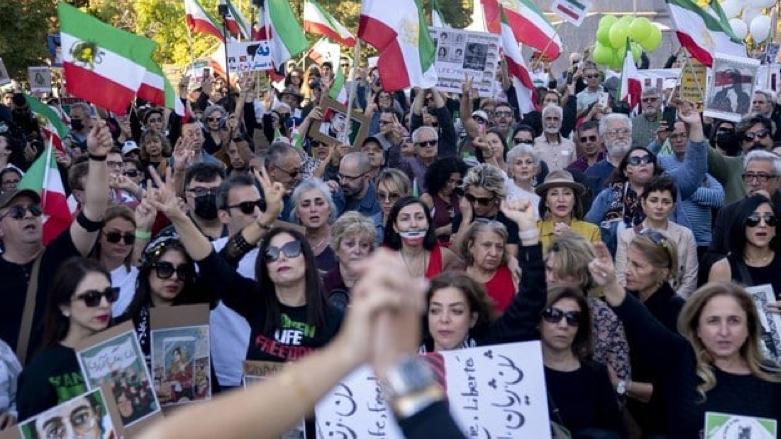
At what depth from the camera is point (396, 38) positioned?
35.4ft

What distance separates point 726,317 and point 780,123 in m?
9.81

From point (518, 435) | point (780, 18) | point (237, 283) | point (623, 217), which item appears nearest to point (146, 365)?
point (237, 283)

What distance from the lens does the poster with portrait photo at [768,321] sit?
5305mm

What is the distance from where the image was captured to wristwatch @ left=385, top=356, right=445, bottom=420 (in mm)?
1988

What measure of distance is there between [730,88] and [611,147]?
227 cm

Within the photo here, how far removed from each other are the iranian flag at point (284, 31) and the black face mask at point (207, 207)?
677cm

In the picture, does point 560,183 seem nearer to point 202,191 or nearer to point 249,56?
point 202,191

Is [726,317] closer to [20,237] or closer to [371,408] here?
[371,408]

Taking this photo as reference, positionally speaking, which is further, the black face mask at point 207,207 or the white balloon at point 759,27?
the white balloon at point 759,27

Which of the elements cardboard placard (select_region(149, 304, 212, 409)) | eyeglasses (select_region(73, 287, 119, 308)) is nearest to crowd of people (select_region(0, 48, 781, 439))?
eyeglasses (select_region(73, 287, 119, 308))

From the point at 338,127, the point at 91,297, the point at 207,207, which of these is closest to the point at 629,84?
the point at 338,127

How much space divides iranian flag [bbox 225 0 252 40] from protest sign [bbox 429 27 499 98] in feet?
13.7

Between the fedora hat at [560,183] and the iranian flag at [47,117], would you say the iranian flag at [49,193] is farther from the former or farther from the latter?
the iranian flag at [47,117]

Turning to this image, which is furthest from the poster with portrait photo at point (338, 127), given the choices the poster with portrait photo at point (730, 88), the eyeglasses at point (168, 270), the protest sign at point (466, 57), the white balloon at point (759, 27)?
the white balloon at point (759, 27)
